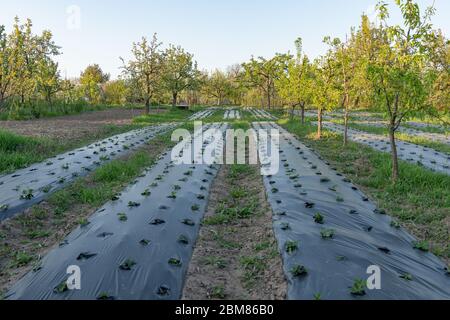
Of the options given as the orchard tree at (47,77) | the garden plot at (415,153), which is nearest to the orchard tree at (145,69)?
the orchard tree at (47,77)

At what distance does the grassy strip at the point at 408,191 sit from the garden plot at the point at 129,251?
10.5ft

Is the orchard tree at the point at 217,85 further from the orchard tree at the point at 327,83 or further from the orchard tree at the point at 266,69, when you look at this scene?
the orchard tree at the point at 327,83

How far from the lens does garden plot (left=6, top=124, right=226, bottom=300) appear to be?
316 cm

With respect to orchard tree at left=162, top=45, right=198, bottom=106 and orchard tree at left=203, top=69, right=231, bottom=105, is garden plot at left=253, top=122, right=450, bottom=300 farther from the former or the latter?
orchard tree at left=203, top=69, right=231, bottom=105

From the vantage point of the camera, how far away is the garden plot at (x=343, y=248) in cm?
310

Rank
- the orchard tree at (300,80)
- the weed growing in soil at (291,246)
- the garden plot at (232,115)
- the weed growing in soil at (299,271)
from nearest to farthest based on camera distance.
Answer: the weed growing in soil at (299,271)
the weed growing in soil at (291,246)
the orchard tree at (300,80)
the garden plot at (232,115)

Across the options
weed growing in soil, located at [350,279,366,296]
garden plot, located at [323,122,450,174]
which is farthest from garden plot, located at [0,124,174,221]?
garden plot, located at [323,122,450,174]

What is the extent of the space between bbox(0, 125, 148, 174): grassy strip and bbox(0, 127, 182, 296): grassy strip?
1.87m

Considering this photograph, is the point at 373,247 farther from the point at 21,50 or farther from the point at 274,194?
the point at 21,50

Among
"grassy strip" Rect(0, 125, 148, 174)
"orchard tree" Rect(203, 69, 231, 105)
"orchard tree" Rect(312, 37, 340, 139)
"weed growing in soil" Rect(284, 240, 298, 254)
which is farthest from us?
"orchard tree" Rect(203, 69, 231, 105)

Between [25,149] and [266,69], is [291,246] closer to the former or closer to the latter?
[25,149]

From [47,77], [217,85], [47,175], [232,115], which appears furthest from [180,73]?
[47,175]

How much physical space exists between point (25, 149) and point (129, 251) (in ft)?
23.8

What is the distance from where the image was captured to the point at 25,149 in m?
9.44
